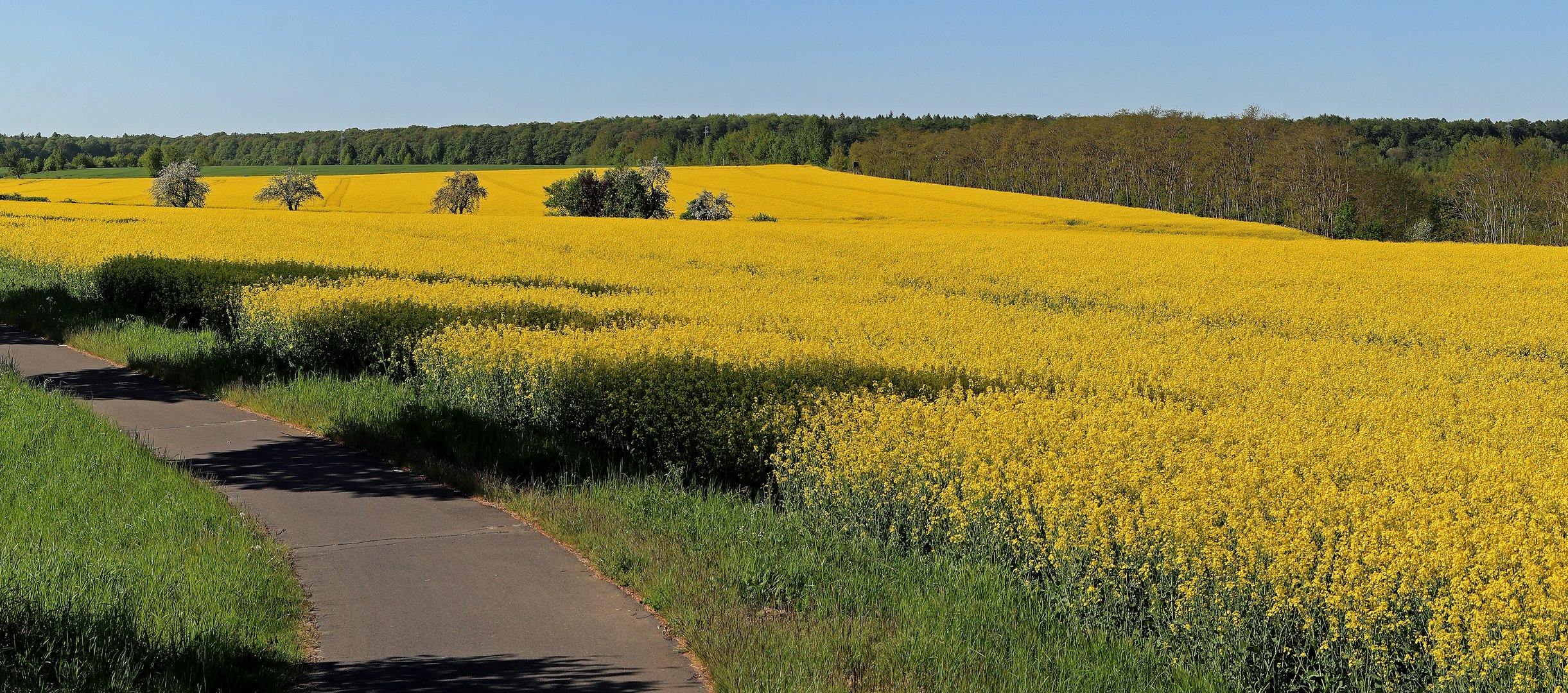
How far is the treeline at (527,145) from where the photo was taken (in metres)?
143

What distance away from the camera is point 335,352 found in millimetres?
15664

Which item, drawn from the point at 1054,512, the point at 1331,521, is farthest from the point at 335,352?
the point at 1331,521

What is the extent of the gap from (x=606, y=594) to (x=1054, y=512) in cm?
270

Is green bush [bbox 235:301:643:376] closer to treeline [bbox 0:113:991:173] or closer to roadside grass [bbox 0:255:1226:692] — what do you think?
roadside grass [bbox 0:255:1226:692]

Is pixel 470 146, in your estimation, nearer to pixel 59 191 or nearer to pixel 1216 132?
pixel 59 191

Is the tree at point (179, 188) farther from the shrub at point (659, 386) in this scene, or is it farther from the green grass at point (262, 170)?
the shrub at point (659, 386)

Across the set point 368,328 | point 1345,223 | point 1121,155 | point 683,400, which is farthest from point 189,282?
point 1121,155

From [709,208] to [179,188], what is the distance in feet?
125

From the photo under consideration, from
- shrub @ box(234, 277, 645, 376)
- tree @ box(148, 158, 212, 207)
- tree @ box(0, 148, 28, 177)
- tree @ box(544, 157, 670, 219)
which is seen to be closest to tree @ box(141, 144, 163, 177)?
tree @ box(0, 148, 28, 177)

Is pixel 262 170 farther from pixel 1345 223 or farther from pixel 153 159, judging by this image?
pixel 1345 223

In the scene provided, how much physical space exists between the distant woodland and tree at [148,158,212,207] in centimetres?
2899

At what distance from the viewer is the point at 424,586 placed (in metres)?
6.77

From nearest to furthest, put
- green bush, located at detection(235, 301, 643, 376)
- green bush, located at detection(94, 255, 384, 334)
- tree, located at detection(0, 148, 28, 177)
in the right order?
green bush, located at detection(235, 301, 643, 376) < green bush, located at detection(94, 255, 384, 334) < tree, located at detection(0, 148, 28, 177)

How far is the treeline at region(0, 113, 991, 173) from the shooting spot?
469 feet
